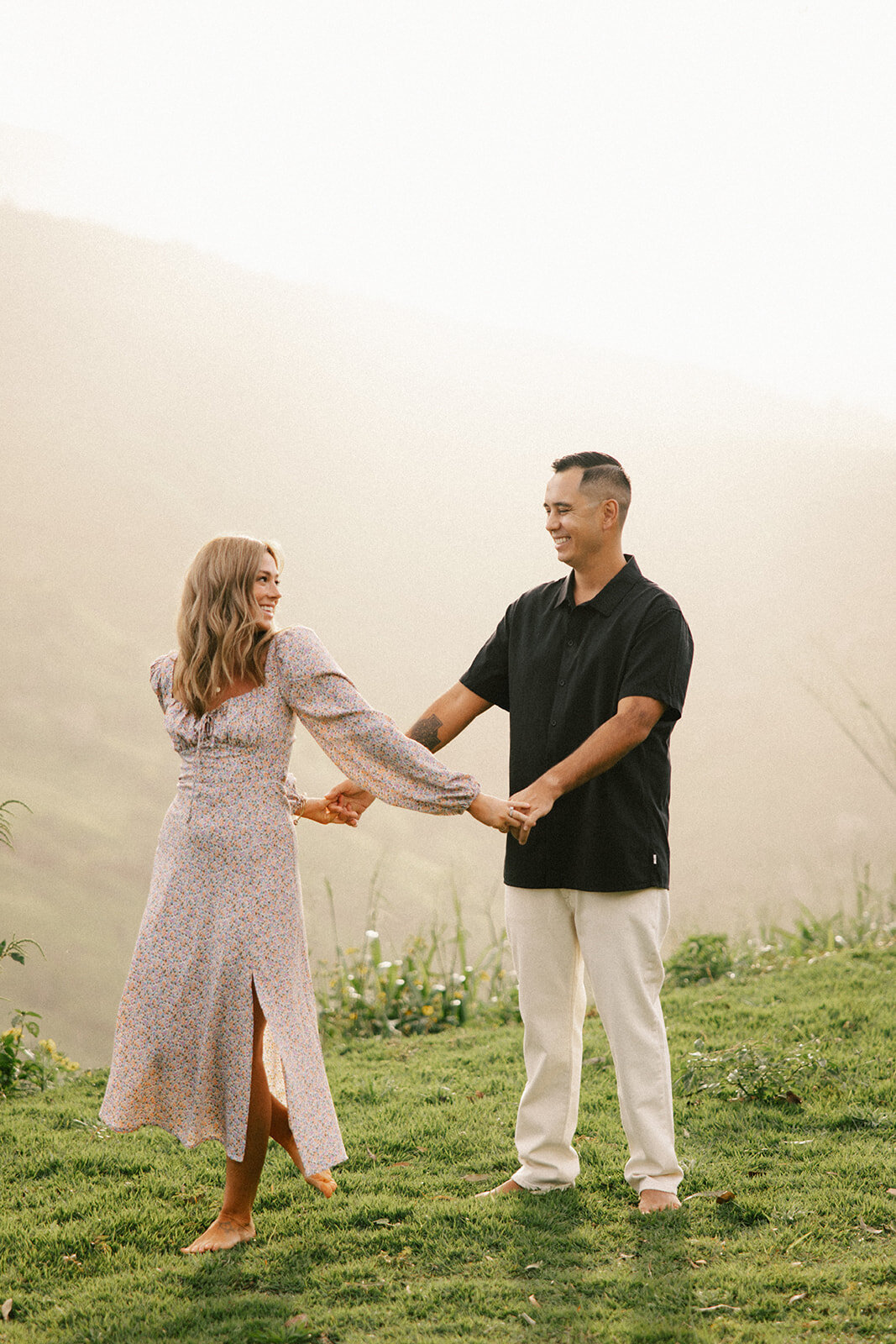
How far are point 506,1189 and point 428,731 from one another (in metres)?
1.39

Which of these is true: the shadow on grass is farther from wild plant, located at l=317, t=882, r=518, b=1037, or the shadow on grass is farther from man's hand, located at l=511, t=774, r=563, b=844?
wild plant, located at l=317, t=882, r=518, b=1037

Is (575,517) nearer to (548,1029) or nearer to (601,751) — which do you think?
(601,751)

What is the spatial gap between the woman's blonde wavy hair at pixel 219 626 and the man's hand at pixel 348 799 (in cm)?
67

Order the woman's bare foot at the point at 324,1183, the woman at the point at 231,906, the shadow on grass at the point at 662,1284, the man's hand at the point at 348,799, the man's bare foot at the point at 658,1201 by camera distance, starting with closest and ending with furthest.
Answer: the shadow on grass at the point at 662,1284
the woman at the point at 231,906
the woman's bare foot at the point at 324,1183
the man's bare foot at the point at 658,1201
the man's hand at the point at 348,799

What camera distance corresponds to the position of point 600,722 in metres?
3.58

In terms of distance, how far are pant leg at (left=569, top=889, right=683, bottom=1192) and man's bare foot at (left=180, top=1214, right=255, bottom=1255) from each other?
108 centimetres

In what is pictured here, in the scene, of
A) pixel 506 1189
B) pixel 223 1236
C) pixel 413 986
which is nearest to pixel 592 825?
pixel 506 1189

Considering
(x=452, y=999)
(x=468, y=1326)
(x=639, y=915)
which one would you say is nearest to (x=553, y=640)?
(x=639, y=915)

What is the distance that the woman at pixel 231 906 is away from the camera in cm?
314

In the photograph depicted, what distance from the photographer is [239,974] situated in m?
3.12

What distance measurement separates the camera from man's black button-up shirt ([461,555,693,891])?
11.4ft

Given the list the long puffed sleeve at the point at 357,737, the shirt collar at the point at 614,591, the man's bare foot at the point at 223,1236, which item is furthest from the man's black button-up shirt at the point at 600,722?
the man's bare foot at the point at 223,1236

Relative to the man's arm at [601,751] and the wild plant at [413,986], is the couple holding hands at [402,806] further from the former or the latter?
the wild plant at [413,986]

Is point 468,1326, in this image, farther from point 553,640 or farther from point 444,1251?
point 553,640
